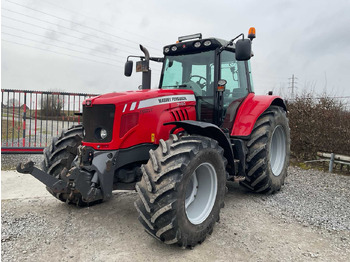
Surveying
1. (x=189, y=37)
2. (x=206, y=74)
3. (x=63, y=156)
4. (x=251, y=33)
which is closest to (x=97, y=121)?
(x=63, y=156)

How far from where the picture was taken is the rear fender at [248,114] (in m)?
4.18

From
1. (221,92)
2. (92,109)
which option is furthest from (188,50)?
(92,109)

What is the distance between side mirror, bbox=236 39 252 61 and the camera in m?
3.52

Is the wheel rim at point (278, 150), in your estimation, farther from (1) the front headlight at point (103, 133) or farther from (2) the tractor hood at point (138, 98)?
(1) the front headlight at point (103, 133)

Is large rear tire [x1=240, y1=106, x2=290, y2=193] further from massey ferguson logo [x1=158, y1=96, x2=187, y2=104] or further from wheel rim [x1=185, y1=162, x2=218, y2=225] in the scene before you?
massey ferguson logo [x1=158, y1=96, x2=187, y2=104]

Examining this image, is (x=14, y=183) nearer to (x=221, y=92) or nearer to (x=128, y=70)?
(x=128, y=70)

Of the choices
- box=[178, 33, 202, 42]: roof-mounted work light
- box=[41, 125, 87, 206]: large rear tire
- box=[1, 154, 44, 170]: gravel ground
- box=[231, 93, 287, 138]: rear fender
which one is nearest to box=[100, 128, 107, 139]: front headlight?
box=[41, 125, 87, 206]: large rear tire

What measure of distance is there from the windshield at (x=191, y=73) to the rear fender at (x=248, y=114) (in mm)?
619

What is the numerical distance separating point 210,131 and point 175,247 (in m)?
1.42

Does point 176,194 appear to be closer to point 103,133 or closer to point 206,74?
point 103,133

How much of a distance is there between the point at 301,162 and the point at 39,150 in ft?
24.7

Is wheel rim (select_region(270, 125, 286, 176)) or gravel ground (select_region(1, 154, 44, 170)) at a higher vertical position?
wheel rim (select_region(270, 125, 286, 176))

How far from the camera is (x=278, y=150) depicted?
529 centimetres

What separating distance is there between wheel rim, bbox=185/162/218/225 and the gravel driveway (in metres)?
0.33
